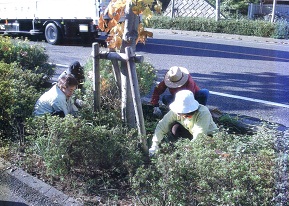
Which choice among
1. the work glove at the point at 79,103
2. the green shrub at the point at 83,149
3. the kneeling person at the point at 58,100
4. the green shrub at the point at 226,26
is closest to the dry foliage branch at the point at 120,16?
the kneeling person at the point at 58,100

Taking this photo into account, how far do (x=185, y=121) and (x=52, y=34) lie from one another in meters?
12.4

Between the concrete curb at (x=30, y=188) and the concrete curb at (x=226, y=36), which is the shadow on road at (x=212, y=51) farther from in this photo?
the concrete curb at (x=30, y=188)

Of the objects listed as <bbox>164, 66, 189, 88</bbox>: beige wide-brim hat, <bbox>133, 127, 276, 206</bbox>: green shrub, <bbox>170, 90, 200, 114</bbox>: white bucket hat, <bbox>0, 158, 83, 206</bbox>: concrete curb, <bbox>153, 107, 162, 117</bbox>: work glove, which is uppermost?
<bbox>164, 66, 189, 88</bbox>: beige wide-brim hat

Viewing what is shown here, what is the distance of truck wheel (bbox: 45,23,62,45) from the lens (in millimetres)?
15602

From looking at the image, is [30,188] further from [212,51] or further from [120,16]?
[212,51]

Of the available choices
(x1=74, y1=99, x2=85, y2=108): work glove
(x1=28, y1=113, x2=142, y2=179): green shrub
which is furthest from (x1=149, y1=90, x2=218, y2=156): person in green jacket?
(x1=74, y1=99, x2=85, y2=108): work glove

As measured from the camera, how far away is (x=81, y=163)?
4051 mm

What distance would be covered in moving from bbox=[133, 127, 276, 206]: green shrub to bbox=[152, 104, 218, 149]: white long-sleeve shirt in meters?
0.77

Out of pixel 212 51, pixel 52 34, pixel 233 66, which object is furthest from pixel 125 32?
pixel 52 34

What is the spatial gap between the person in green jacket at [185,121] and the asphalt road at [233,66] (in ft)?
6.68

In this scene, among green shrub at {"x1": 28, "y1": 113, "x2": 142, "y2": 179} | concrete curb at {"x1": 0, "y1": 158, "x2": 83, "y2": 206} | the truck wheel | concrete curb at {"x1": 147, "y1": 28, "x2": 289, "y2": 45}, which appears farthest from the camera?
concrete curb at {"x1": 147, "y1": 28, "x2": 289, "y2": 45}

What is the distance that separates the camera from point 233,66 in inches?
445

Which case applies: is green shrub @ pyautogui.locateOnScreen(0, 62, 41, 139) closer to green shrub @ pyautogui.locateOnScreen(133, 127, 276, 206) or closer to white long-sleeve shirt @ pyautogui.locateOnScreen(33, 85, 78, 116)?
white long-sleeve shirt @ pyautogui.locateOnScreen(33, 85, 78, 116)

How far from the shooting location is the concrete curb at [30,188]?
3.79 m
